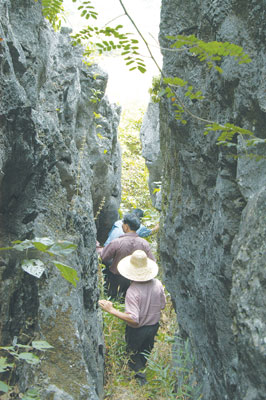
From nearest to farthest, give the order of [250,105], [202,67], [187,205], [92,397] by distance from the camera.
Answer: [250,105]
[92,397]
[202,67]
[187,205]

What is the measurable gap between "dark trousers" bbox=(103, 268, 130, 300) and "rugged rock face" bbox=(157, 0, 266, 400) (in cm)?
280

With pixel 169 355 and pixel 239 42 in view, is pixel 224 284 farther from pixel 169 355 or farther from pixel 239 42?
pixel 169 355

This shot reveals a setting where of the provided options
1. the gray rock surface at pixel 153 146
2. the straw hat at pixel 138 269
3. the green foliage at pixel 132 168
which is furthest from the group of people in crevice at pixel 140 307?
the green foliage at pixel 132 168

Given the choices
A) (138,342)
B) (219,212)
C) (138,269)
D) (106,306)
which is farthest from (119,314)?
(219,212)

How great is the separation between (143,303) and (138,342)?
0.52m

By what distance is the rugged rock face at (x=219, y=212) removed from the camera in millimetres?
1878

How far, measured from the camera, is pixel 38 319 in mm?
3000

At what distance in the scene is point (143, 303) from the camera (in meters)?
4.93

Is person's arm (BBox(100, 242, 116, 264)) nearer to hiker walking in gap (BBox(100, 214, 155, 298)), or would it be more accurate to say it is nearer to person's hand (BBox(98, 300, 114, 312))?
hiker walking in gap (BBox(100, 214, 155, 298))

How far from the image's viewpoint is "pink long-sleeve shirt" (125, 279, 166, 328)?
16.0ft

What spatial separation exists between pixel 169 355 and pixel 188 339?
3.54 feet

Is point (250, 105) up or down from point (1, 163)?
up

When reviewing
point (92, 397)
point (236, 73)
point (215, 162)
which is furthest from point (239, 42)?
point (92, 397)

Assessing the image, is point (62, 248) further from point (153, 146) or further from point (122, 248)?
point (153, 146)
